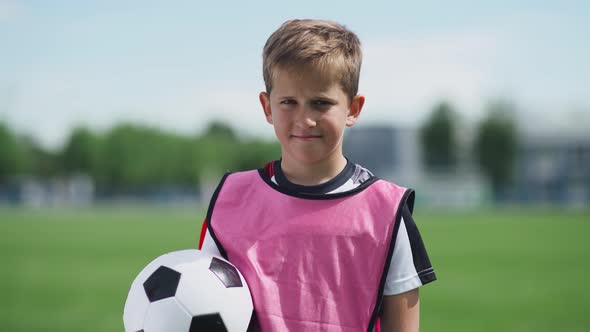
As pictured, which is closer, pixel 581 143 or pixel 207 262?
pixel 207 262

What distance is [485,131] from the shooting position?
55.7m

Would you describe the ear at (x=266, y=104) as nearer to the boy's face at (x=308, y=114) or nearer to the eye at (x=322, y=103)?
the boy's face at (x=308, y=114)

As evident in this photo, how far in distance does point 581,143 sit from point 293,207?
2379 inches

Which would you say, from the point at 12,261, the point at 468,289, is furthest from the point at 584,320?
the point at 12,261

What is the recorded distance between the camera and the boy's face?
212 cm

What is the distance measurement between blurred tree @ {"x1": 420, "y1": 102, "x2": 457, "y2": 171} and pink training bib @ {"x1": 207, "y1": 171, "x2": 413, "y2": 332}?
57.0 metres

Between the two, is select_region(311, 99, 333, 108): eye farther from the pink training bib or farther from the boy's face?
the pink training bib

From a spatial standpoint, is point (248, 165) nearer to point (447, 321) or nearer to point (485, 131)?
point (485, 131)

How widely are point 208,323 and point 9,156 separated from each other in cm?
6479

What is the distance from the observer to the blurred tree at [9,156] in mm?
60812

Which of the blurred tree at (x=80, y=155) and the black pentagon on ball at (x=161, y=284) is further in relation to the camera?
the blurred tree at (x=80, y=155)

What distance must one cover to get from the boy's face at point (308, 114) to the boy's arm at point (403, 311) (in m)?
0.54

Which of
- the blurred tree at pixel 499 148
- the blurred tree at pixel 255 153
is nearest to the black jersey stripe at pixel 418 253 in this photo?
the blurred tree at pixel 499 148

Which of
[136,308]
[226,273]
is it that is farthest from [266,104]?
[136,308]
